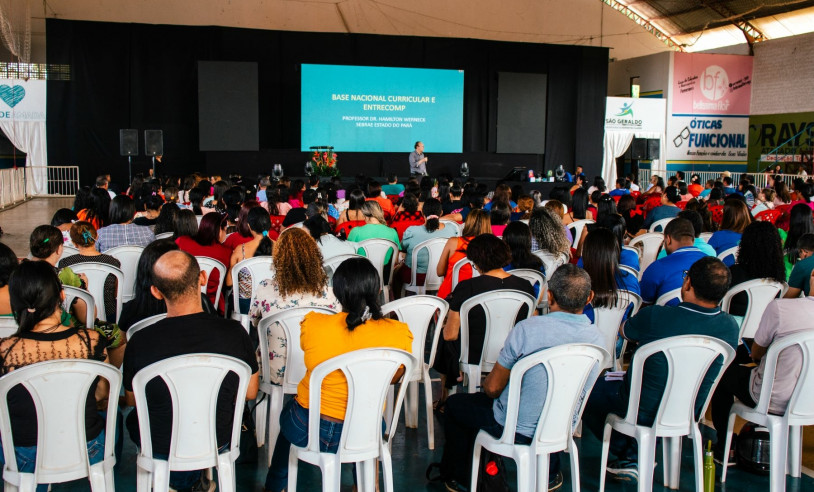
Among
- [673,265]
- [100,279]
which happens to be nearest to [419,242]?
[673,265]

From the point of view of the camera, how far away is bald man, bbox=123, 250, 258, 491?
8.00 feet

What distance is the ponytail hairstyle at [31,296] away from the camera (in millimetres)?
2467

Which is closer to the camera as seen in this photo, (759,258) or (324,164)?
(759,258)

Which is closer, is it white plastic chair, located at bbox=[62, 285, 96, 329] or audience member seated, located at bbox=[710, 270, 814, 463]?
audience member seated, located at bbox=[710, 270, 814, 463]

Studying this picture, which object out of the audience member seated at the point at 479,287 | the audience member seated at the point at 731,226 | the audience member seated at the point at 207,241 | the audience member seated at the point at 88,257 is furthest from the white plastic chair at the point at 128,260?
the audience member seated at the point at 731,226

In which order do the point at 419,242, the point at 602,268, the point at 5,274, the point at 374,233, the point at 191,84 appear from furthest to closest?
the point at 191,84 < the point at 419,242 < the point at 374,233 < the point at 602,268 < the point at 5,274

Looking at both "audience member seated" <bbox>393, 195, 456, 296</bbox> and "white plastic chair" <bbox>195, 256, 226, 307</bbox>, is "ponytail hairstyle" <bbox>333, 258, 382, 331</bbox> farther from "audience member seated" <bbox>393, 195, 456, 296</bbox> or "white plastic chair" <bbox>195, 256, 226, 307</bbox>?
"audience member seated" <bbox>393, 195, 456, 296</bbox>

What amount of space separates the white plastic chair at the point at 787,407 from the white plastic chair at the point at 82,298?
9.69 feet

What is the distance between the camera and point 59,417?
7.70ft

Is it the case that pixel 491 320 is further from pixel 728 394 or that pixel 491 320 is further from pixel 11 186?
pixel 11 186

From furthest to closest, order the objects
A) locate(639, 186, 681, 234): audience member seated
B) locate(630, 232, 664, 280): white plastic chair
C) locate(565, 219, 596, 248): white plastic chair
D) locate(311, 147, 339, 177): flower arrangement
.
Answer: locate(311, 147, 339, 177): flower arrangement
locate(639, 186, 681, 234): audience member seated
locate(565, 219, 596, 248): white plastic chair
locate(630, 232, 664, 280): white plastic chair

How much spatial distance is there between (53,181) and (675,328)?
14.8m

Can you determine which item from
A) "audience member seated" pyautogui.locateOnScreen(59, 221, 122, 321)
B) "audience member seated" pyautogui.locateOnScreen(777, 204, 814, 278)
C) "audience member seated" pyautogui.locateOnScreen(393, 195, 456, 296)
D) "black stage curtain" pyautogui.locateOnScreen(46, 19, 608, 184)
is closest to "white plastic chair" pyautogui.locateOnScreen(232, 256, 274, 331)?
"audience member seated" pyautogui.locateOnScreen(59, 221, 122, 321)

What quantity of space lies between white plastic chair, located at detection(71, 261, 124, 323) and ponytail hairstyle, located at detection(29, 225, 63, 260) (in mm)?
202
